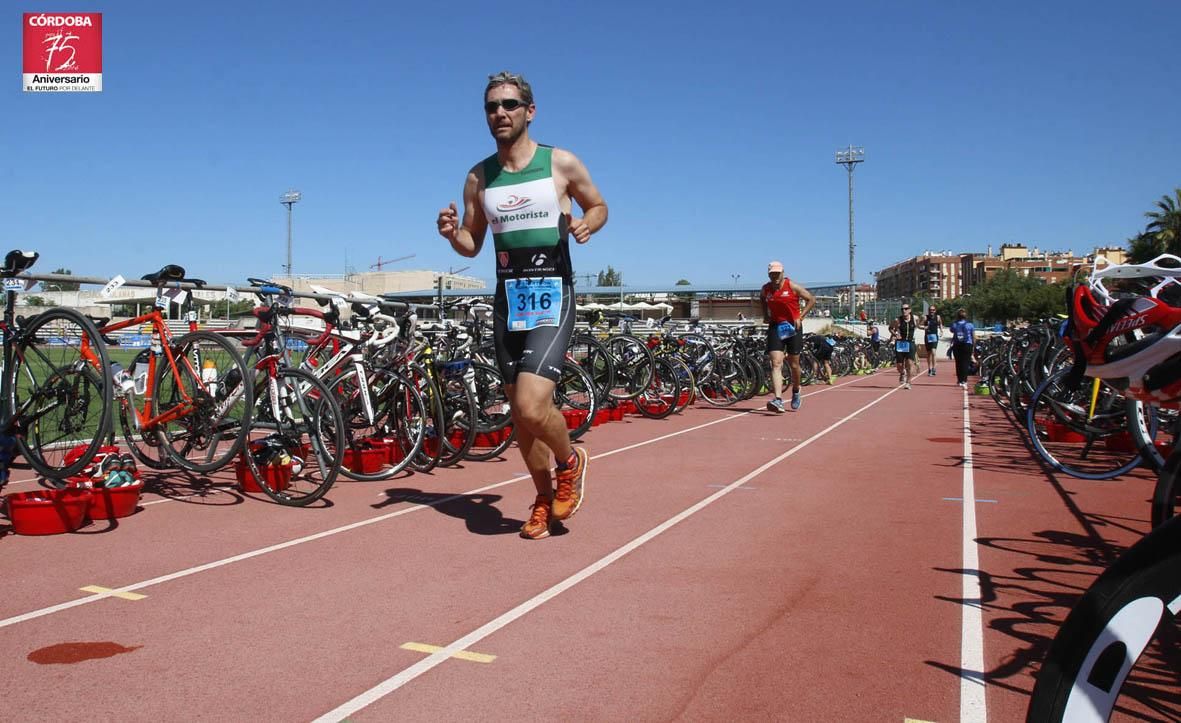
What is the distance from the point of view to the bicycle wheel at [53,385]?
17.5 feet

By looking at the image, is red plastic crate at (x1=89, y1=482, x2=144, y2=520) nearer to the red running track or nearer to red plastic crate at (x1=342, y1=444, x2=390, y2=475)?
the red running track

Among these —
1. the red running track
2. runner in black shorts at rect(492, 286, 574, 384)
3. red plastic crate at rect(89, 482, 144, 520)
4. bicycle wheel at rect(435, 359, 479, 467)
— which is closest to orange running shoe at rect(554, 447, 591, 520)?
the red running track

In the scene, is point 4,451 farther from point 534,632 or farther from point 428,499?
point 534,632

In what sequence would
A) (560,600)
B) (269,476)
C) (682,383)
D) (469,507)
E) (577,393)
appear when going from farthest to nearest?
Result: (682,383)
(577,393)
(269,476)
(469,507)
(560,600)

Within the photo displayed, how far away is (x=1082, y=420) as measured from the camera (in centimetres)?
725

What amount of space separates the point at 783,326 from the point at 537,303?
328 inches

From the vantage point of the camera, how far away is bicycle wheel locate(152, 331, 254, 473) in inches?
239

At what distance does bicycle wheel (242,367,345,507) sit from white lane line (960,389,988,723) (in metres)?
3.58

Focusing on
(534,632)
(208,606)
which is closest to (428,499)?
(208,606)

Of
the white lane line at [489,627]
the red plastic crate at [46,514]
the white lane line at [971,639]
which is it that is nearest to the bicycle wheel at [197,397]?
the red plastic crate at [46,514]

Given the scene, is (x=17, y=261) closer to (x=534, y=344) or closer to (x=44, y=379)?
(x=44, y=379)

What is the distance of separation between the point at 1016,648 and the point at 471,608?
2.02m

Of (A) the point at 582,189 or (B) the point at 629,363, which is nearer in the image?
(A) the point at 582,189

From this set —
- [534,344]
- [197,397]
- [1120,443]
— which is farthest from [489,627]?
[1120,443]
